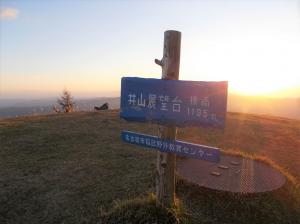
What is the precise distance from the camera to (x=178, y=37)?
5.43 m

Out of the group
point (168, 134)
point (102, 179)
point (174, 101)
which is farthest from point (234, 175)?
point (174, 101)

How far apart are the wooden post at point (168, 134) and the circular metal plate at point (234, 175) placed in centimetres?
160

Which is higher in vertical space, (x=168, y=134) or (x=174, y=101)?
(x=174, y=101)

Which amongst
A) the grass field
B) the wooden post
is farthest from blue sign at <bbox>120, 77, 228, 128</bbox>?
the grass field

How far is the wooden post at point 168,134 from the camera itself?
5418 mm

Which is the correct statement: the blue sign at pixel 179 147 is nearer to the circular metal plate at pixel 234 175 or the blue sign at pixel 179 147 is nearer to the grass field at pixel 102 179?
the grass field at pixel 102 179

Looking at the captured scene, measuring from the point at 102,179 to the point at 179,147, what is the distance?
3193 millimetres

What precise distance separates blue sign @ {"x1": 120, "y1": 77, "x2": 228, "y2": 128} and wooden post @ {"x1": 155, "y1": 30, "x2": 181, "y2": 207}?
23 cm

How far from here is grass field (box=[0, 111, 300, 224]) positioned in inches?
251

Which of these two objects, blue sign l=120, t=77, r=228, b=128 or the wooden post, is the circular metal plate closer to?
the wooden post

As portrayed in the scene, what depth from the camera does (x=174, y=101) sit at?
5.25m

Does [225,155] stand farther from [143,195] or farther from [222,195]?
[143,195]

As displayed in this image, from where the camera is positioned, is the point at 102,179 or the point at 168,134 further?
the point at 102,179

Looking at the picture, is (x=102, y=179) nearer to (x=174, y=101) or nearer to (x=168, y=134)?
(x=168, y=134)
